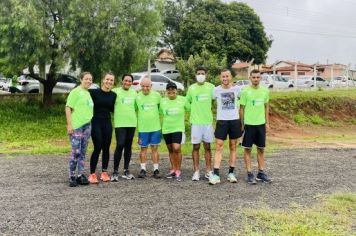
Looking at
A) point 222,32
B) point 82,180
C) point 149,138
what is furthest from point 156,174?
point 222,32

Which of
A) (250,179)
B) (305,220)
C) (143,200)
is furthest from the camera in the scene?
(250,179)

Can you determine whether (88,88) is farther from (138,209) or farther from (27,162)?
(27,162)

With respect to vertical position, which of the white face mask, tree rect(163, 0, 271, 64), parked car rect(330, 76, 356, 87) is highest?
tree rect(163, 0, 271, 64)

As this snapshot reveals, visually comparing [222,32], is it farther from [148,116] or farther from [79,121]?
[79,121]

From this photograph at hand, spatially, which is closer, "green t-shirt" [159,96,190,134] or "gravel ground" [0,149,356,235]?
"gravel ground" [0,149,356,235]

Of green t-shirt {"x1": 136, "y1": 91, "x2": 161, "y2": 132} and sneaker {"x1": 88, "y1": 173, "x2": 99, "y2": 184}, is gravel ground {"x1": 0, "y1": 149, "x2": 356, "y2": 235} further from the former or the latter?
green t-shirt {"x1": 136, "y1": 91, "x2": 161, "y2": 132}

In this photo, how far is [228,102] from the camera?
24.9 ft

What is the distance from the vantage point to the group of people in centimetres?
727

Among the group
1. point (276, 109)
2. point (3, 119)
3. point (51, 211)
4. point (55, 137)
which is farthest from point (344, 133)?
point (51, 211)

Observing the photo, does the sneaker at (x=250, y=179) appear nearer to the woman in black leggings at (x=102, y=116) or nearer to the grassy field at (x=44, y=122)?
the woman in black leggings at (x=102, y=116)

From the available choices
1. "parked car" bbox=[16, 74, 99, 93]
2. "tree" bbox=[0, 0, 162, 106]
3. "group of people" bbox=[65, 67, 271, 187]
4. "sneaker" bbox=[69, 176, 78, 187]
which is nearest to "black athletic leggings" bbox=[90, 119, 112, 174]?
"group of people" bbox=[65, 67, 271, 187]

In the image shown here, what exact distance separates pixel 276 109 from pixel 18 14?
12.4 m

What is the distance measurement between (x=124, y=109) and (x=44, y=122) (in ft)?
32.3

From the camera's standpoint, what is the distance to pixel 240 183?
750cm
